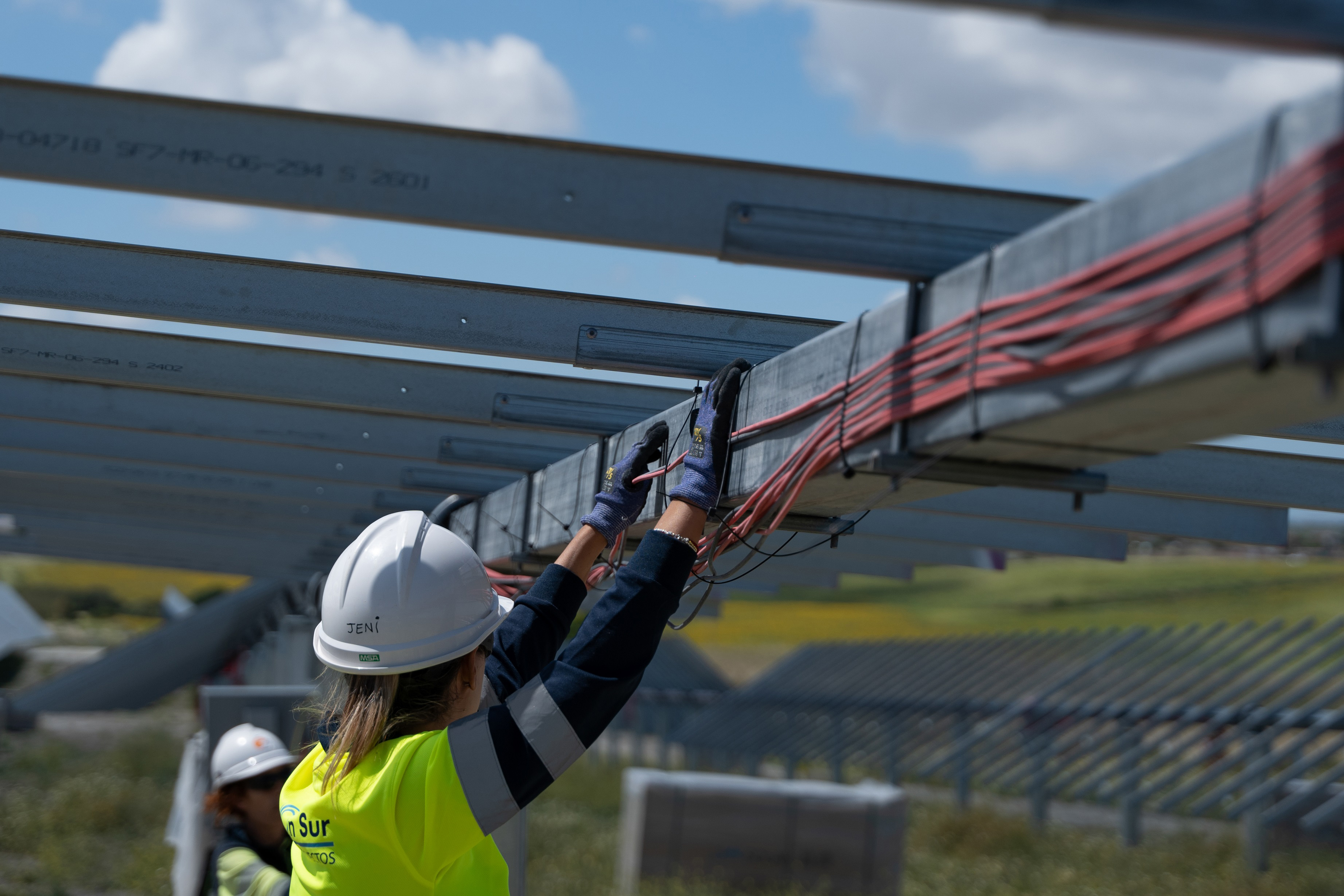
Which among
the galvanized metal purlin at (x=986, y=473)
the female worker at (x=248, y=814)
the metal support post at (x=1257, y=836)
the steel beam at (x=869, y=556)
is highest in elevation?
the galvanized metal purlin at (x=986, y=473)

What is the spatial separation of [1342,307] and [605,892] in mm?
10509

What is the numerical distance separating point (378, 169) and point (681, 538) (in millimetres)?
1313

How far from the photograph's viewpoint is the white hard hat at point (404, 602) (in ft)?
9.18

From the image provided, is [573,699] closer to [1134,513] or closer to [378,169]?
[378,169]

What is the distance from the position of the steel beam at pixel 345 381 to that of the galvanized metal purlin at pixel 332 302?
91 cm

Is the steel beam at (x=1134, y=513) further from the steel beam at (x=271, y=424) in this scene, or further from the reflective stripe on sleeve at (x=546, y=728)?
the reflective stripe on sleeve at (x=546, y=728)

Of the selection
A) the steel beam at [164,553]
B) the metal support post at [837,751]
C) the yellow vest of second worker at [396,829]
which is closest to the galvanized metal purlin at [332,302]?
the yellow vest of second worker at [396,829]

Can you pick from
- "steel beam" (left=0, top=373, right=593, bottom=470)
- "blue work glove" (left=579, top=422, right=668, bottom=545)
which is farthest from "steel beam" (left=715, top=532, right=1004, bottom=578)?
"blue work glove" (left=579, top=422, right=668, bottom=545)

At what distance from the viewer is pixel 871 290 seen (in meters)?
3.48

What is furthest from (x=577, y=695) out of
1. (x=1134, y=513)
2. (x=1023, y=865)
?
(x=1023, y=865)

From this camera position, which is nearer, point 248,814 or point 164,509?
point 248,814

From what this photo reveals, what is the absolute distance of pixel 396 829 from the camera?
2555 mm

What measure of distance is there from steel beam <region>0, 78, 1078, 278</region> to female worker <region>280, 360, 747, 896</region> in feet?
1.93

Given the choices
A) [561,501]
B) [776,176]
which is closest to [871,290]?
[776,176]
